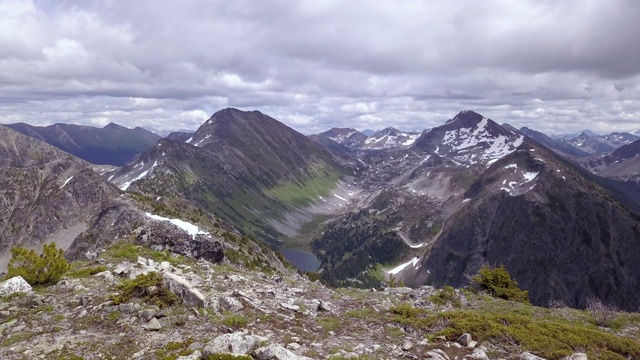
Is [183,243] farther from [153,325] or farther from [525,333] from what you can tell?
[525,333]

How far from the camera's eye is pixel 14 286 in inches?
1003

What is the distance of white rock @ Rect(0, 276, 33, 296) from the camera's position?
987 inches

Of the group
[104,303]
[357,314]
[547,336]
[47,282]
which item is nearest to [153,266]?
[47,282]

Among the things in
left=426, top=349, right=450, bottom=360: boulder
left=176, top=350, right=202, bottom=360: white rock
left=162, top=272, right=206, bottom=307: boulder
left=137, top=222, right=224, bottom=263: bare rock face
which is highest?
left=162, top=272, right=206, bottom=307: boulder

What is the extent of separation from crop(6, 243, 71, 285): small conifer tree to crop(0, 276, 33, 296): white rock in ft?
4.60

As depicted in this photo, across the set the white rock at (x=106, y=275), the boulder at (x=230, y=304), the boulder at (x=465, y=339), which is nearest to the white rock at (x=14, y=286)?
the white rock at (x=106, y=275)

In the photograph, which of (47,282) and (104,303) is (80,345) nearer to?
(104,303)

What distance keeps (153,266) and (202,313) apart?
11.9 metres

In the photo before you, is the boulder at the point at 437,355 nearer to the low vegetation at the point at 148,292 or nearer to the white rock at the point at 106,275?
the low vegetation at the point at 148,292

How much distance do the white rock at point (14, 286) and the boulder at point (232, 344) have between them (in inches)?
576

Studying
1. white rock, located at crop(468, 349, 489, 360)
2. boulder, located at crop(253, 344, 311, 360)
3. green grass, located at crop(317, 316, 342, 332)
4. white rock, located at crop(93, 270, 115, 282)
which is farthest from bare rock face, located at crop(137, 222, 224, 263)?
white rock, located at crop(468, 349, 489, 360)

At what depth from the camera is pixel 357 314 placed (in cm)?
2647

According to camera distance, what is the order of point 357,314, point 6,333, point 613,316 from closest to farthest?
1. point 6,333
2. point 357,314
3. point 613,316

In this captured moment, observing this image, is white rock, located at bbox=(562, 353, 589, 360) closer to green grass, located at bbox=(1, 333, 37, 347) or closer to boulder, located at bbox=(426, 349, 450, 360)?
boulder, located at bbox=(426, 349, 450, 360)
